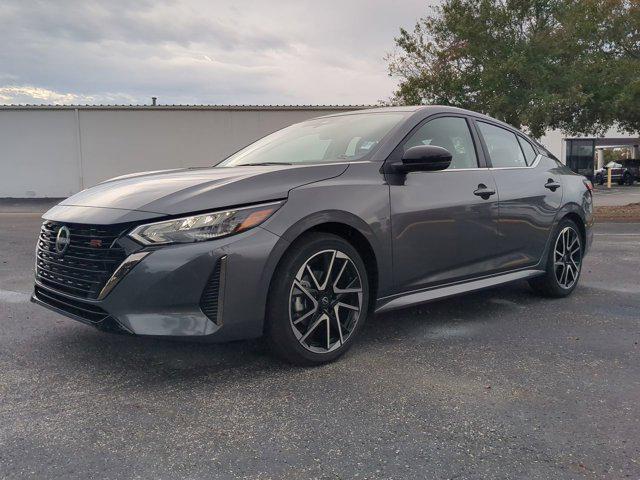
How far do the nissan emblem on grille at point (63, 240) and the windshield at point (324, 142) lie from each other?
1.40 m

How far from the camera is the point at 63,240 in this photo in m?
3.23

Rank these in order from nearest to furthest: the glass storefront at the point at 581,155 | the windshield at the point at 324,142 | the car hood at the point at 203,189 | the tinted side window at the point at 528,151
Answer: the car hood at the point at 203,189 → the windshield at the point at 324,142 → the tinted side window at the point at 528,151 → the glass storefront at the point at 581,155

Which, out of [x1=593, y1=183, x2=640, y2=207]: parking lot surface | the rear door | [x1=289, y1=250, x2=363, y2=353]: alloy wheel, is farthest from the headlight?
[x1=593, y1=183, x2=640, y2=207]: parking lot surface

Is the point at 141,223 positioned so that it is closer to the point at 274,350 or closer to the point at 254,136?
the point at 274,350

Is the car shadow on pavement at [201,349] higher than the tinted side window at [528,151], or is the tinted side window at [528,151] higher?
the tinted side window at [528,151]

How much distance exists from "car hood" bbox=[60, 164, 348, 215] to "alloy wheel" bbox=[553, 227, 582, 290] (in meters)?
2.63

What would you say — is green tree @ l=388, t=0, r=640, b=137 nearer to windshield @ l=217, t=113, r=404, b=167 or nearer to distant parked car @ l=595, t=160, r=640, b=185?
windshield @ l=217, t=113, r=404, b=167

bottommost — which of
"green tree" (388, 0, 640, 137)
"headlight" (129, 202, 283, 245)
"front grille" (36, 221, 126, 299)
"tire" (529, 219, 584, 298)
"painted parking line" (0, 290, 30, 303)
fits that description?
"painted parking line" (0, 290, 30, 303)

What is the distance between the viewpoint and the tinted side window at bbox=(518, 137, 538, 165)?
509 cm

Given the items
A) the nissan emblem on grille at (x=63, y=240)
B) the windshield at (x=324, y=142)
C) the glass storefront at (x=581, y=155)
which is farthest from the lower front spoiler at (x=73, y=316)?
the glass storefront at (x=581, y=155)

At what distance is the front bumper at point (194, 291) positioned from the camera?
2.89m

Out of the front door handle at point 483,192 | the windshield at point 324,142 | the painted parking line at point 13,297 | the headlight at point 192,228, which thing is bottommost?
the painted parking line at point 13,297

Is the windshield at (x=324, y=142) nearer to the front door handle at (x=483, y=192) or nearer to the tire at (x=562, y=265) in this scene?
the front door handle at (x=483, y=192)

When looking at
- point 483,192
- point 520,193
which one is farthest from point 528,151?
point 483,192
